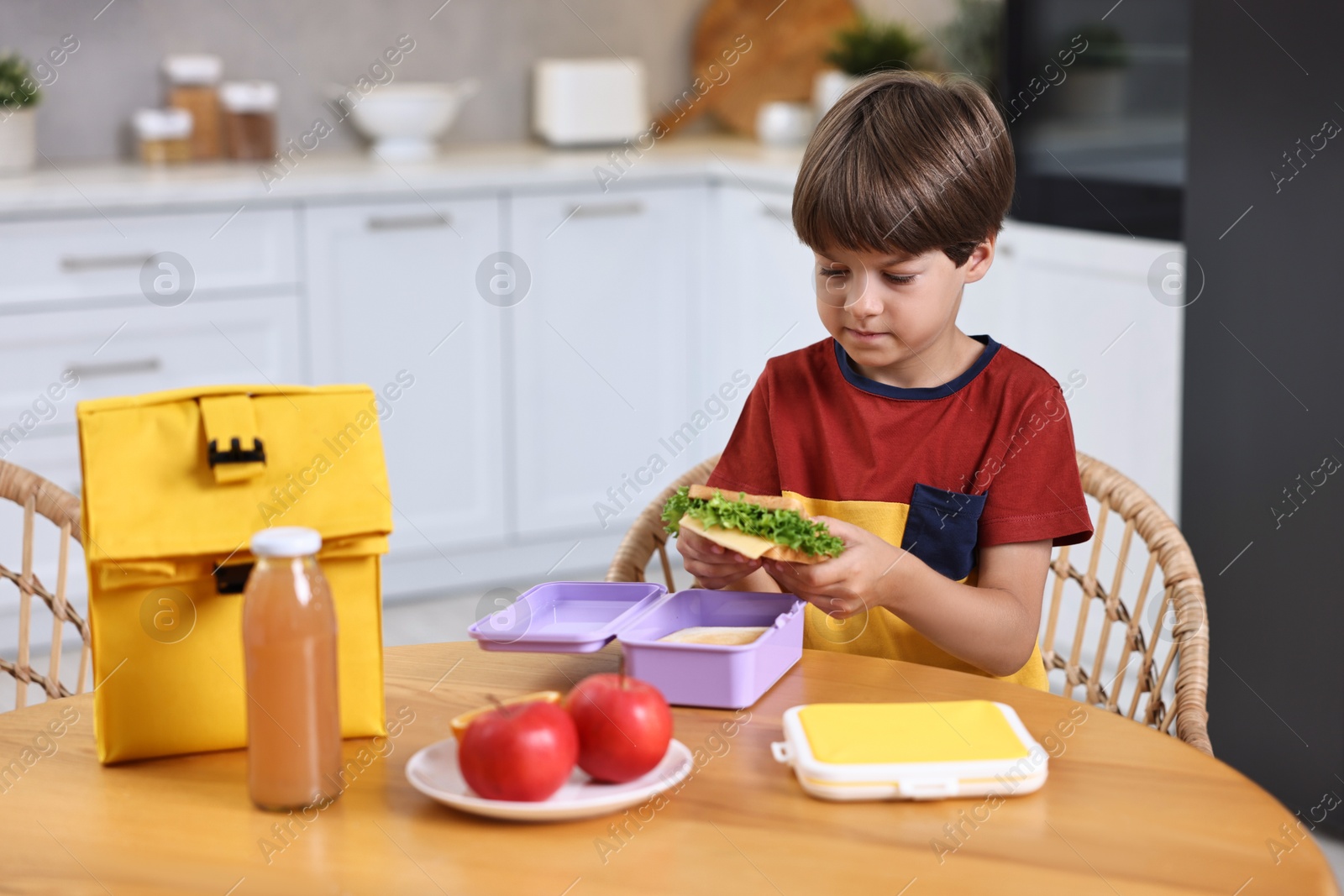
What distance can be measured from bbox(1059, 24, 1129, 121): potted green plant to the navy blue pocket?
1.49 meters

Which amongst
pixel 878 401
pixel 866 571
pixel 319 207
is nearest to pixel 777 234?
pixel 319 207

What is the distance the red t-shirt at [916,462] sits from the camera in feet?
4.02

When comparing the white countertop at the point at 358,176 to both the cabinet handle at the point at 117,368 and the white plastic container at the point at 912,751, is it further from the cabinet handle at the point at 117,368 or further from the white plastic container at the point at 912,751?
the white plastic container at the point at 912,751

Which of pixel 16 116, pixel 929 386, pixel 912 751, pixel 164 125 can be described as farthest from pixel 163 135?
pixel 912 751

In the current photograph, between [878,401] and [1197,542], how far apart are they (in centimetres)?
103

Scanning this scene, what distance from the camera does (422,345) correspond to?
301 centimetres

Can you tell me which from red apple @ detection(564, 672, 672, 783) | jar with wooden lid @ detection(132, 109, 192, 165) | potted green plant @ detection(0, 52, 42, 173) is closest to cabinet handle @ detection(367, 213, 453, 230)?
jar with wooden lid @ detection(132, 109, 192, 165)

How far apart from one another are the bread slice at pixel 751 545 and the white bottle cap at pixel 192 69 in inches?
99.6

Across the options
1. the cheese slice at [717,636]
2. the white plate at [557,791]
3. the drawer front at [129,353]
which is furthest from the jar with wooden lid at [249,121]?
the white plate at [557,791]

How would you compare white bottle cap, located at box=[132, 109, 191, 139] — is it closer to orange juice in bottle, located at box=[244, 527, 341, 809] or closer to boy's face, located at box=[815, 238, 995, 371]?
boy's face, located at box=[815, 238, 995, 371]

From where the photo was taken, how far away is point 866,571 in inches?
41.8

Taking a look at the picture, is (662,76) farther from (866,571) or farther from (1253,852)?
(1253,852)

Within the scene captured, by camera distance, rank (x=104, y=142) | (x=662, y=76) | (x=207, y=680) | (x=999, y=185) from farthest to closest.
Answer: (x=662, y=76) → (x=104, y=142) → (x=999, y=185) → (x=207, y=680)

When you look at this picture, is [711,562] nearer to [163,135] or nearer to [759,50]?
[163,135]
